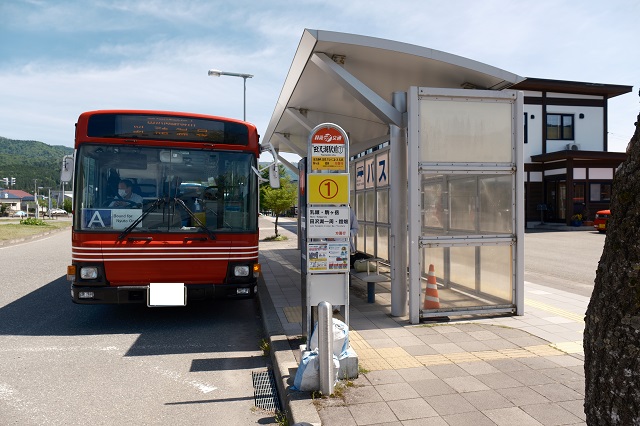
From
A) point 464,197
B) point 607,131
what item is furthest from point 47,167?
point 464,197

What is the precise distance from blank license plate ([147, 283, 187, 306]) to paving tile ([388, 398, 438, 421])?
3.32 m

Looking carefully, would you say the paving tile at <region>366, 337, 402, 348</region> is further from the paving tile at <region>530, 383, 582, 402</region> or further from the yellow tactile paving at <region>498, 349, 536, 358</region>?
the paving tile at <region>530, 383, 582, 402</region>

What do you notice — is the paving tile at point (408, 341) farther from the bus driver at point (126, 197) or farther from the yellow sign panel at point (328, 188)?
the bus driver at point (126, 197)

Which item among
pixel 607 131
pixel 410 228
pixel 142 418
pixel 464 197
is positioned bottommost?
pixel 142 418

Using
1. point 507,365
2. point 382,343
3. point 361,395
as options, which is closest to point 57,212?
point 382,343

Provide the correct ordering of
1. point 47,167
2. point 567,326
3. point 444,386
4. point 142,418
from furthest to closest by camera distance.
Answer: point 47,167
point 567,326
point 444,386
point 142,418

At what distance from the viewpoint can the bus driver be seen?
612 centimetres

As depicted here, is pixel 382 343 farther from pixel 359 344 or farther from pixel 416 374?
pixel 416 374

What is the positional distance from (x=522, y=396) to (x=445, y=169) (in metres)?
3.16

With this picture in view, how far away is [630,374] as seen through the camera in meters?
1.62

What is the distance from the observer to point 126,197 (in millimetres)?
Result: 6145

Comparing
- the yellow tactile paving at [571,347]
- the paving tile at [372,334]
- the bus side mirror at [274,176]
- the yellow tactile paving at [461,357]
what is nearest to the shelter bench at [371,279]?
the paving tile at [372,334]

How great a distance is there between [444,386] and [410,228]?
7.90 feet

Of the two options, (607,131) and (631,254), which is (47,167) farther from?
(631,254)
